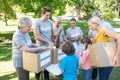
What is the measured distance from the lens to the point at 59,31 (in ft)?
23.9

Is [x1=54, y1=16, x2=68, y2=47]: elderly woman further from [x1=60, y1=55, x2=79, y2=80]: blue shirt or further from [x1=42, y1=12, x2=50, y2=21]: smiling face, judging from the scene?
[x1=60, y1=55, x2=79, y2=80]: blue shirt

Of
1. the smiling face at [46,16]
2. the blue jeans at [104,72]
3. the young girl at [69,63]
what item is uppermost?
the smiling face at [46,16]

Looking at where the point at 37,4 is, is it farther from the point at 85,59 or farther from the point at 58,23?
the point at 85,59

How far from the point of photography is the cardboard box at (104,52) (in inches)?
203

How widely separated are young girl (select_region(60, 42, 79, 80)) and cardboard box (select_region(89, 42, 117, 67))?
37 centimetres

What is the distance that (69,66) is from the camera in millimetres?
5371

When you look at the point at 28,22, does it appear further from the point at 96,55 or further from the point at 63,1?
the point at 63,1

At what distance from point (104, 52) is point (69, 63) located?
26.3 inches


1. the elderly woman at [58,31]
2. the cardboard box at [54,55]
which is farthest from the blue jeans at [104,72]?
the elderly woman at [58,31]

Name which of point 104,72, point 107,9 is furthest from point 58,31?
point 107,9

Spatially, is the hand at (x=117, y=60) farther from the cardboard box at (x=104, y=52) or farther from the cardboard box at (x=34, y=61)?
the cardboard box at (x=34, y=61)

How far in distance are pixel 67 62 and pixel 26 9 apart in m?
15.7

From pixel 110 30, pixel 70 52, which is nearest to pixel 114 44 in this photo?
pixel 110 30

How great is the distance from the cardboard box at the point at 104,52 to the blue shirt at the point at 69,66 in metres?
0.39
